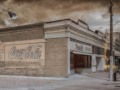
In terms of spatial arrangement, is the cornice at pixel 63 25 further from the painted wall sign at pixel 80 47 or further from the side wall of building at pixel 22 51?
the painted wall sign at pixel 80 47

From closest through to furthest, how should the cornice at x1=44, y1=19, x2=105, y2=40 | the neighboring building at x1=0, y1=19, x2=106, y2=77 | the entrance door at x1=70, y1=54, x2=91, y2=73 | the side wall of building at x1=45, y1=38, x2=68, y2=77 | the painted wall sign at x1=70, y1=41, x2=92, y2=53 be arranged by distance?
the cornice at x1=44, y1=19, x2=105, y2=40
the side wall of building at x1=45, y1=38, x2=68, y2=77
the neighboring building at x1=0, y1=19, x2=106, y2=77
the painted wall sign at x1=70, y1=41, x2=92, y2=53
the entrance door at x1=70, y1=54, x2=91, y2=73

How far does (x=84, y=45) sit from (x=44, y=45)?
6040 millimetres

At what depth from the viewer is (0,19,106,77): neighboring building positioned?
2888 cm

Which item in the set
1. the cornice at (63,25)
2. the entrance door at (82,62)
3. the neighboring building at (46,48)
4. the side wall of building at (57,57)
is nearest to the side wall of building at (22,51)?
the neighboring building at (46,48)

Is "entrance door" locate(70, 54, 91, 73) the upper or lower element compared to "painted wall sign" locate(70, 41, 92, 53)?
lower

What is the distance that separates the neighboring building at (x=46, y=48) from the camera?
94.7 feet

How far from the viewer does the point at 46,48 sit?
3036 cm

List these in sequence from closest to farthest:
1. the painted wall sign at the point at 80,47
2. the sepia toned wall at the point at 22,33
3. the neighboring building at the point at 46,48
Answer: the neighboring building at the point at 46,48 < the painted wall sign at the point at 80,47 < the sepia toned wall at the point at 22,33

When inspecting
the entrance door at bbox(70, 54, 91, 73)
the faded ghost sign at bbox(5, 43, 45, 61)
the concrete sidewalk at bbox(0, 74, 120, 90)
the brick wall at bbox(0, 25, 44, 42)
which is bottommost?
the concrete sidewalk at bbox(0, 74, 120, 90)

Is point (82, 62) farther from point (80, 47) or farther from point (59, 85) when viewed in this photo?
point (59, 85)

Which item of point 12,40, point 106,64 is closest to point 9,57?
point 12,40

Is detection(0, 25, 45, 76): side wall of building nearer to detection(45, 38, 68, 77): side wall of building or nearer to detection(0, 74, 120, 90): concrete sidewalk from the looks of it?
detection(45, 38, 68, 77): side wall of building

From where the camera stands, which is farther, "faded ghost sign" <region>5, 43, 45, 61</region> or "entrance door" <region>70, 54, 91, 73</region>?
"entrance door" <region>70, 54, 91, 73</region>

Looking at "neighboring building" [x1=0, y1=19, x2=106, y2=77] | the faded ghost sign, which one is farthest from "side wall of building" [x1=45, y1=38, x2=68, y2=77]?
the faded ghost sign
